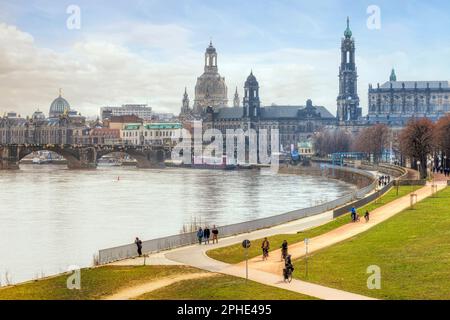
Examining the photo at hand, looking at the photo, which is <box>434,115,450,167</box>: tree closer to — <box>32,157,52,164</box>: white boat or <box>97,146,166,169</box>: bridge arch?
<box>97,146,166,169</box>: bridge arch

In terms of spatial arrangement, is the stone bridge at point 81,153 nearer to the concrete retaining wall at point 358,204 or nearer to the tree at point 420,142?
the tree at point 420,142

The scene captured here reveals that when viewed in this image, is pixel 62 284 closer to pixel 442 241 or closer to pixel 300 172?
pixel 442 241

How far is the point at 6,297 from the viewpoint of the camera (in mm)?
21828

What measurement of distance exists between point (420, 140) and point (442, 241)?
148 feet

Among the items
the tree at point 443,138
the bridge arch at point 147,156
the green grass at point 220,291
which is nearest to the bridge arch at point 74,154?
the bridge arch at point 147,156

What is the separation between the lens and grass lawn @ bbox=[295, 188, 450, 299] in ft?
70.7

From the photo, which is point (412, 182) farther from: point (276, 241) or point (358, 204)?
point (276, 241)

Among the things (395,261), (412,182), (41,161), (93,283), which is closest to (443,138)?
(412,182)

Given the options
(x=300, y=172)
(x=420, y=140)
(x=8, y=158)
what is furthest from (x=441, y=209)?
(x=8, y=158)

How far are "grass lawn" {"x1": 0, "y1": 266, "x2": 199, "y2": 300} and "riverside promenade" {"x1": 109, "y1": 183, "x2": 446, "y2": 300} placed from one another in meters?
1.24

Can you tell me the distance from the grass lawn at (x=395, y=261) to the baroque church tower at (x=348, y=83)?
Answer: 143m

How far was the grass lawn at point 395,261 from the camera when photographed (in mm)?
21562

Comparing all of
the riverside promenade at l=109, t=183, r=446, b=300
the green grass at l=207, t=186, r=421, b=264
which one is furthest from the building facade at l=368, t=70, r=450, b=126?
the riverside promenade at l=109, t=183, r=446, b=300
